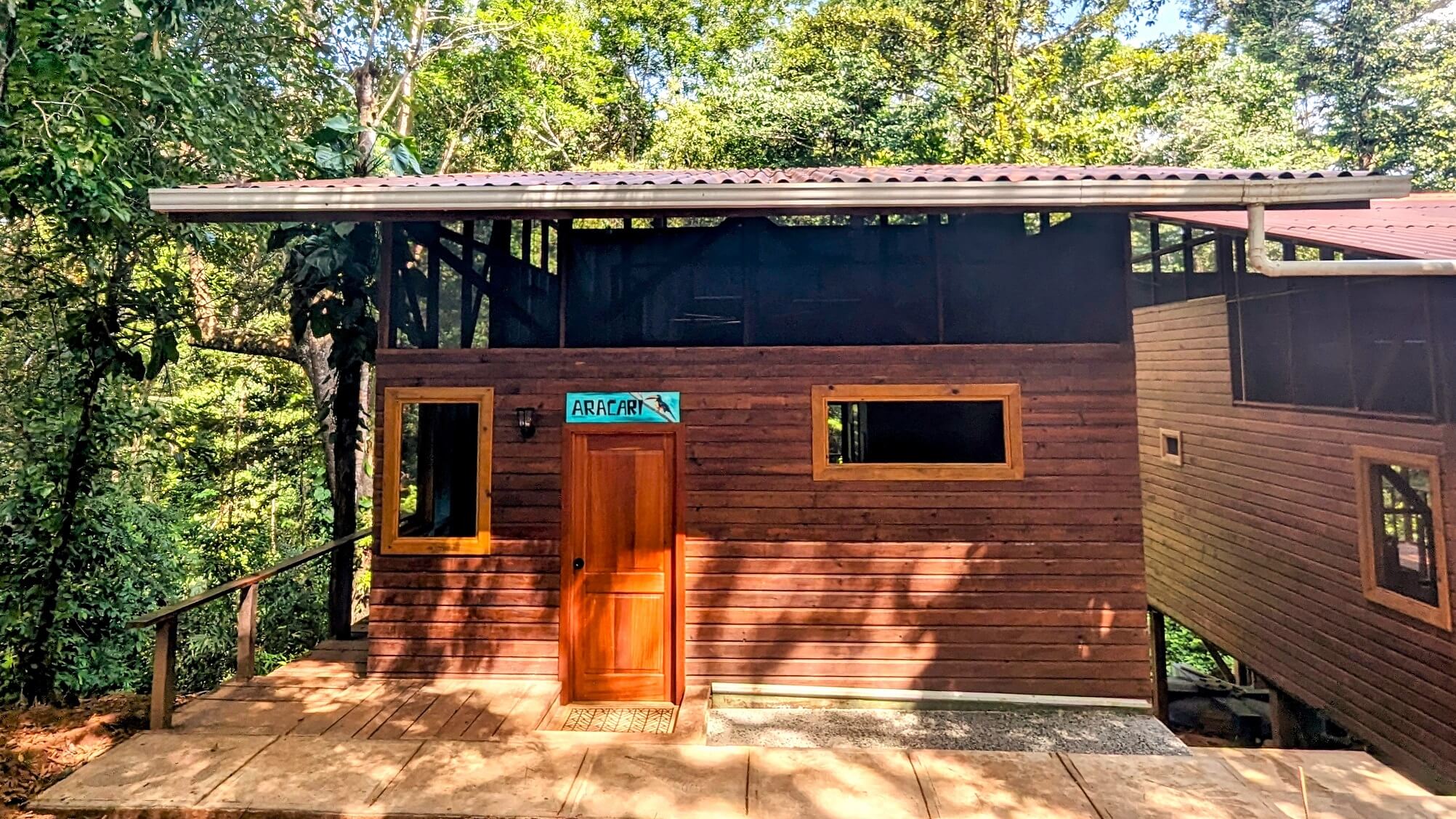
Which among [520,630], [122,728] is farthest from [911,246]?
[122,728]

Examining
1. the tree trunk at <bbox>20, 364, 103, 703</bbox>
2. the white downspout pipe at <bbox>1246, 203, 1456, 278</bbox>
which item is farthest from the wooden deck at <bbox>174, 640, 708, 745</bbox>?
the white downspout pipe at <bbox>1246, 203, 1456, 278</bbox>

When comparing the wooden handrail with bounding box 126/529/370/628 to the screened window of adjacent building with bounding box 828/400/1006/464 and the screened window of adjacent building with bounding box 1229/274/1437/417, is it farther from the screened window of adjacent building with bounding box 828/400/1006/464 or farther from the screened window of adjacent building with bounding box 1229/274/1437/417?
the screened window of adjacent building with bounding box 1229/274/1437/417

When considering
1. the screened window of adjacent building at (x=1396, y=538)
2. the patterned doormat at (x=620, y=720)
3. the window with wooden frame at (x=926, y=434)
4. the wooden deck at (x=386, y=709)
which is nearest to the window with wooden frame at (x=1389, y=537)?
the screened window of adjacent building at (x=1396, y=538)

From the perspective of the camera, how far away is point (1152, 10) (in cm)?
1480

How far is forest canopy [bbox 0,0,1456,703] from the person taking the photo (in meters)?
5.48

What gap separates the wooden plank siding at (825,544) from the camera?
14.4 feet

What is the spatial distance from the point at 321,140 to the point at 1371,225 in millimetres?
7988

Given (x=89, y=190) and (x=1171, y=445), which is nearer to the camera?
(x=89, y=190)

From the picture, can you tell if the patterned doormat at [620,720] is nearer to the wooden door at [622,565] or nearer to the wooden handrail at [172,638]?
Result: the wooden door at [622,565]

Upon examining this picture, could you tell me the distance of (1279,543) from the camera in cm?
626

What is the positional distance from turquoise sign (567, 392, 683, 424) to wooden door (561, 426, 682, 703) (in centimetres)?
6

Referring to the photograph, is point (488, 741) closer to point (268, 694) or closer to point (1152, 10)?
point (268, 694)

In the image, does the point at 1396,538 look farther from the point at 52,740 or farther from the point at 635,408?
the point at 52,740

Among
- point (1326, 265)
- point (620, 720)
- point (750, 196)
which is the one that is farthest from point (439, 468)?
point (1326, 265)
